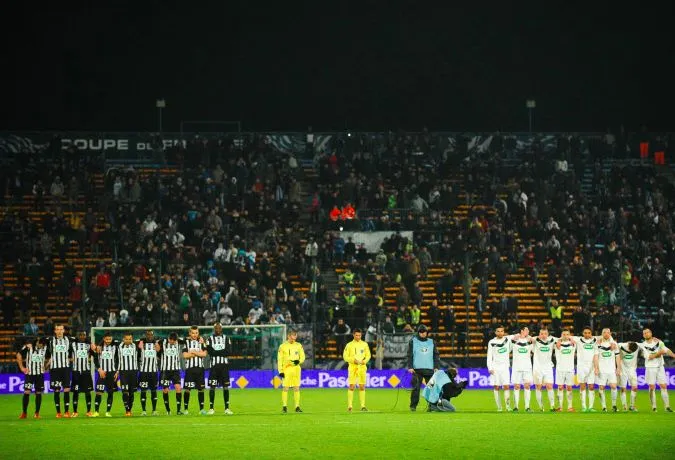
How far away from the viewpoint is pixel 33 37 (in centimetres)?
5125

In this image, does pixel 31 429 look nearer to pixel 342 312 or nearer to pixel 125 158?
pixel 342 312

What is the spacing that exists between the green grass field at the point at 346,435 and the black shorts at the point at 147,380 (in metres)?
0.90

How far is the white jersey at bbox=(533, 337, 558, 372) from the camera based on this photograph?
2777 cm

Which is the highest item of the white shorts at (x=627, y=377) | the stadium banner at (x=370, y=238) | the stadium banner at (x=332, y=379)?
the stadium banner at (x=370, y=238)

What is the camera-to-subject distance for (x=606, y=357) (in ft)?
90.9

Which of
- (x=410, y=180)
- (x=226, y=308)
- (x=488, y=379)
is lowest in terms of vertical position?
(x=488, y=379)

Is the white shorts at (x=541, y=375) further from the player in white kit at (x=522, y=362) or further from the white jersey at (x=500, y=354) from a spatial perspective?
the white jersey at (x=500, y=354)

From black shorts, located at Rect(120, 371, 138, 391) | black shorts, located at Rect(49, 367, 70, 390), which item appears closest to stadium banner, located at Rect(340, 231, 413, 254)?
black shorts, located at Rect(120, 371, 138, 391)

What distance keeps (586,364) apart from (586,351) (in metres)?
0.36

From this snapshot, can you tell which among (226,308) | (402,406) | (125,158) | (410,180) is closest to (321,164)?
(410,180)

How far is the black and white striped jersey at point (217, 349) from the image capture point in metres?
26.8

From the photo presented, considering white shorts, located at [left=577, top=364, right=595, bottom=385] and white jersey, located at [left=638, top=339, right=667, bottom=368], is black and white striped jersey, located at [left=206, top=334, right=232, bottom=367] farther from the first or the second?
white jersey, located at [left=638, top=339, right=667, bottom=368]

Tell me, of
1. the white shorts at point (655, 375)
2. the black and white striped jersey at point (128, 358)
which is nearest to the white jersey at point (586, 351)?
the white shorts at point (655, 375)

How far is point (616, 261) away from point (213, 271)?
49.8ft
